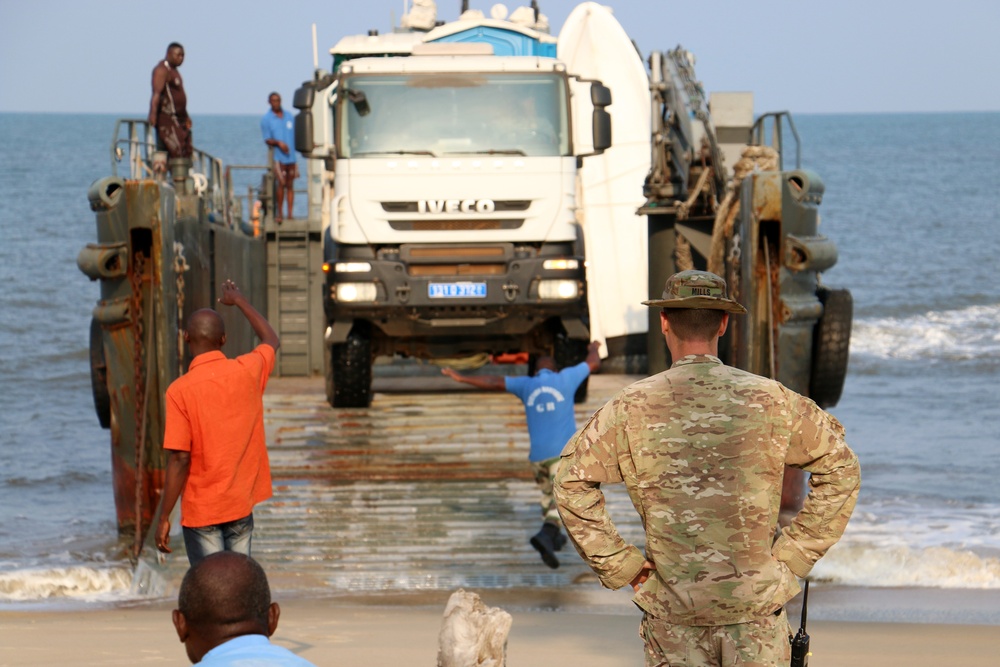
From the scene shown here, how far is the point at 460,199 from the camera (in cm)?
1168

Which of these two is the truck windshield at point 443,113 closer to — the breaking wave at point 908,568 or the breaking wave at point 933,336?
the breaking wave at point 908,568

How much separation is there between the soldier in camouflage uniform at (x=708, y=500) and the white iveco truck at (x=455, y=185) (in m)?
7.71

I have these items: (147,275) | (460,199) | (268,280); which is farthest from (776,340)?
(268,280)

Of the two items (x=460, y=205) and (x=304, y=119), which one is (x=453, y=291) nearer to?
(x=460, y=205)

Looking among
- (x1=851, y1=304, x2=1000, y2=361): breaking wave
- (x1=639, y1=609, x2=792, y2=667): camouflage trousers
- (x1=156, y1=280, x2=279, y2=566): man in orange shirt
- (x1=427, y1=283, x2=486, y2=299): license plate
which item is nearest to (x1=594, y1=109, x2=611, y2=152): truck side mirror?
(x1=427, y1=283, x2=486, y2=299): license plate

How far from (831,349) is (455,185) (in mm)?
3143

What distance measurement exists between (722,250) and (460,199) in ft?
7.70

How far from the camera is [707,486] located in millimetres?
3883

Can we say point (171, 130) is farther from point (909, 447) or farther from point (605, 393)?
point (909, 447)

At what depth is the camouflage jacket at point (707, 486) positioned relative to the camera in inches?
152

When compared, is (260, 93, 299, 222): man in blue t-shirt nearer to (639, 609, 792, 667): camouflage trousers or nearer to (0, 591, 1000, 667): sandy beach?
(0, 591, 1000, 667): sandy beach

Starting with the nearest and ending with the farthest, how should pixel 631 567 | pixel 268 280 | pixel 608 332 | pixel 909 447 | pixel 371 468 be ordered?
pixel 631 567, pixel 371 468, pixel 608 332, pixel 268 280, pixel 909 447

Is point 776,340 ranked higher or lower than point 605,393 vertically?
higher

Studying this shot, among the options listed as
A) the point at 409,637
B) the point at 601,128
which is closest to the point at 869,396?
the point at 601,128
